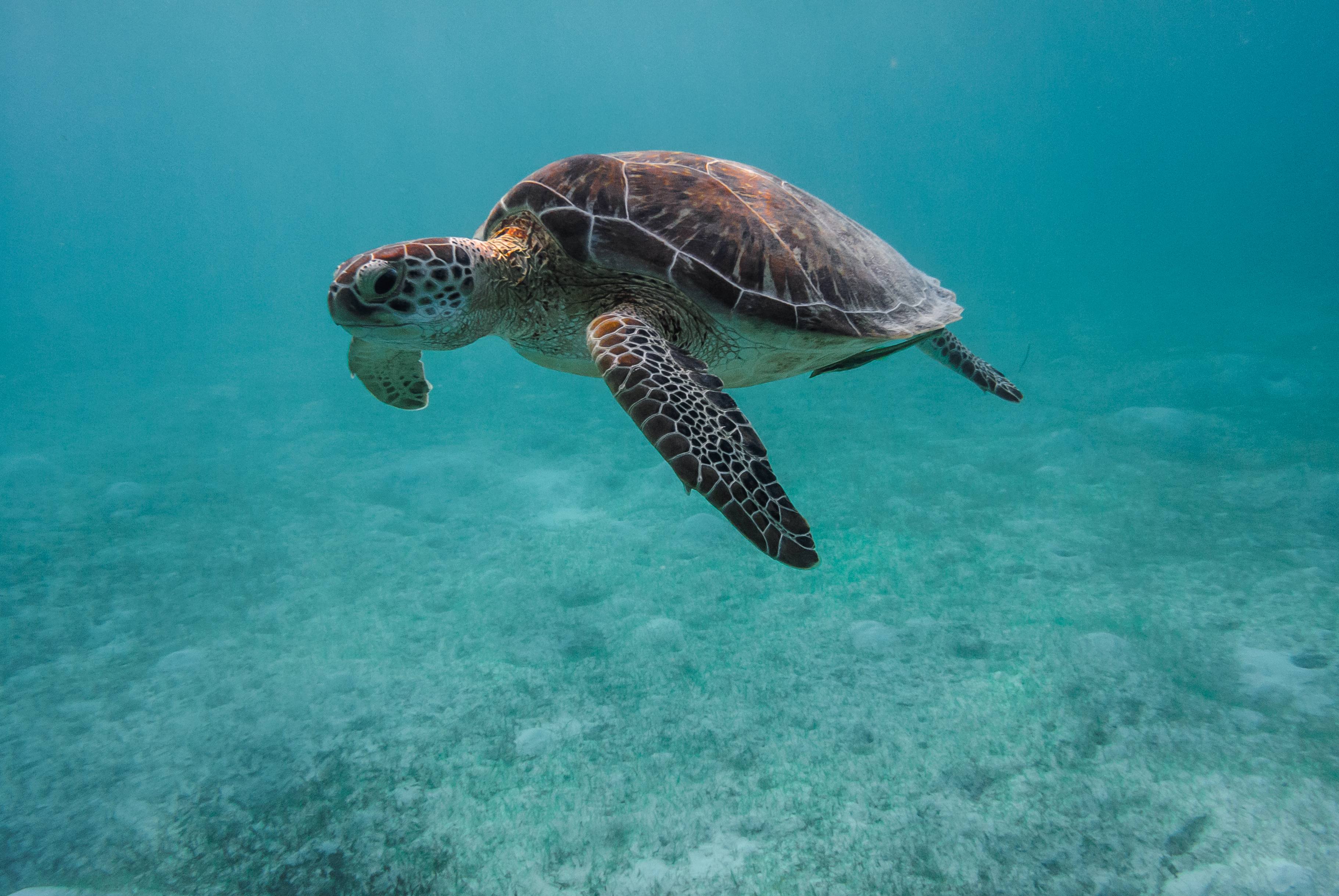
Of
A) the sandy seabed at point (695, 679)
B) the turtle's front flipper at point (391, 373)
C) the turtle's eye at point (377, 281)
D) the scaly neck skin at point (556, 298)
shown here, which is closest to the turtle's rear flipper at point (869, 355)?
the scaly neck skin at point (556, 298)

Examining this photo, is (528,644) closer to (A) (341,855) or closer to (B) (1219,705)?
(A) (341,855)

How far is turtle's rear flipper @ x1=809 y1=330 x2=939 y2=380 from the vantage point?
2898 mm

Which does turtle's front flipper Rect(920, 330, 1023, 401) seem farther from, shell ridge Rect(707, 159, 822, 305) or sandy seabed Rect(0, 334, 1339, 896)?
sandy seabed Rect(0, 334, 1339, 896)

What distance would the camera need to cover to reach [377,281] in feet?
7.36

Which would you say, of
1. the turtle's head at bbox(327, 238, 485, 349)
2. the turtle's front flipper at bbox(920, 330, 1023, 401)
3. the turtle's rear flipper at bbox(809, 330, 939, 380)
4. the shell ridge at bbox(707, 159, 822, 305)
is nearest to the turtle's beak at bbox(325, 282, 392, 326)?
the turtle's head at bbox(327, 238, 485, 349)

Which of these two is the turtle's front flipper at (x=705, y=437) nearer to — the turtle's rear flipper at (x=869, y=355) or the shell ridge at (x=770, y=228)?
the shell ridge at (x=770, y=228)

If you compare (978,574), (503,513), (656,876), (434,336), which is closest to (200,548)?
(503,513)

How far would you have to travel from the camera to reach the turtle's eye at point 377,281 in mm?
2215

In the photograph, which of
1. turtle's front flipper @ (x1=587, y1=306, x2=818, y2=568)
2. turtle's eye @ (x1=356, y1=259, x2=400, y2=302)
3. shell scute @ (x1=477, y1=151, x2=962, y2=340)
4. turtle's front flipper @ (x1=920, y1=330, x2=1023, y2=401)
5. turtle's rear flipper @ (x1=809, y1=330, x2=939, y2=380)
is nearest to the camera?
turtle's front flipper @ (x1=587, y1=306, x2=818, y2=568)

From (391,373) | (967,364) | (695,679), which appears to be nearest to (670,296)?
(391,373)

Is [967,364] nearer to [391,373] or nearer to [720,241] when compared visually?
[720,241]

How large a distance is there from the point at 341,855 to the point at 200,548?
5.29 meters

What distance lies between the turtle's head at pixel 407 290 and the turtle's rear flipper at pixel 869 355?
179cm

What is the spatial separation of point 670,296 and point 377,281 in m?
1.24
